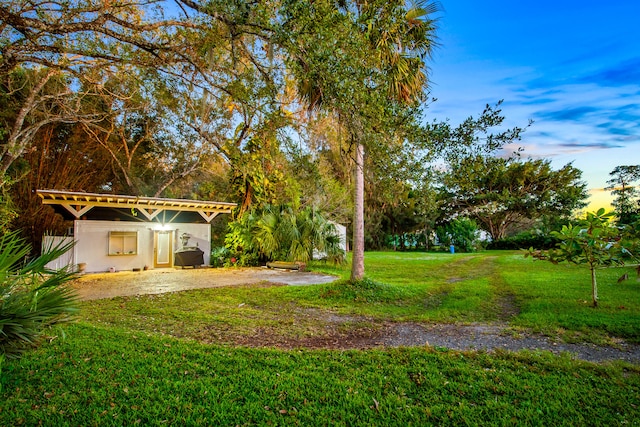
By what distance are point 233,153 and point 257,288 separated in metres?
3.60

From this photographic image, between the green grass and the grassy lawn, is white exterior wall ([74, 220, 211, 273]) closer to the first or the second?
the grassy lawn

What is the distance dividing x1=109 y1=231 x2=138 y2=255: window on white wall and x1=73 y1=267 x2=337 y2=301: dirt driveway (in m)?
0.98

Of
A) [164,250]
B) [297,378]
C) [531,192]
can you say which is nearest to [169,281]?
[164,250]

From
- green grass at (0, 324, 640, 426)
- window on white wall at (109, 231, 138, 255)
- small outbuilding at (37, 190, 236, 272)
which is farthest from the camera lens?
window on white wall at (109, 231, 138, 255)

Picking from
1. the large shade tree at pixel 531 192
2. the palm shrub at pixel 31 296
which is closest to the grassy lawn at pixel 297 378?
the palm shrub at pixel 31 296

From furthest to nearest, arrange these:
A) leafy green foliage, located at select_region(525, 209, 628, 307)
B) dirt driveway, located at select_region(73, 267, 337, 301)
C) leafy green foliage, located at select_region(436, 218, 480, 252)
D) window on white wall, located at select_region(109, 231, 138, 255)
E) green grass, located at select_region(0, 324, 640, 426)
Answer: leafy green foliage, located at select_region(436, 218, 480, 252)
window on white wall, located at select_region(109, 231, 138, 255)
dirt driveway, located at select_region(73, 267, 337, 301)
leafy green foliage, located at select_region(525, 209, 628, 307)
green grass, located at select_region(0, 324, 640, 426)

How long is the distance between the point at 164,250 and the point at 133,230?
5.67 feet

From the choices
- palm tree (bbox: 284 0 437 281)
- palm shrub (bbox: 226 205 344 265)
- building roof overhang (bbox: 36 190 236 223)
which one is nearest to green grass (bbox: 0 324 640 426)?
palm tree (bbox: 284 0 437 281)

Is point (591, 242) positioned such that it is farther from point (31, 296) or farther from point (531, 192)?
point (531, 192)

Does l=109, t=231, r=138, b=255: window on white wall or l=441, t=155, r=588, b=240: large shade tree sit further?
l=441, t=155, r=588, b=240: large shade tree

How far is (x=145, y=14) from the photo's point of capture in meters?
6.61

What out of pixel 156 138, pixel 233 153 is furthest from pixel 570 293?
pixel 156 138

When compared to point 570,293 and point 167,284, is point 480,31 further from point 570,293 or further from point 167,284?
point 167,284

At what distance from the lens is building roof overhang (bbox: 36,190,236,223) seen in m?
12.0
